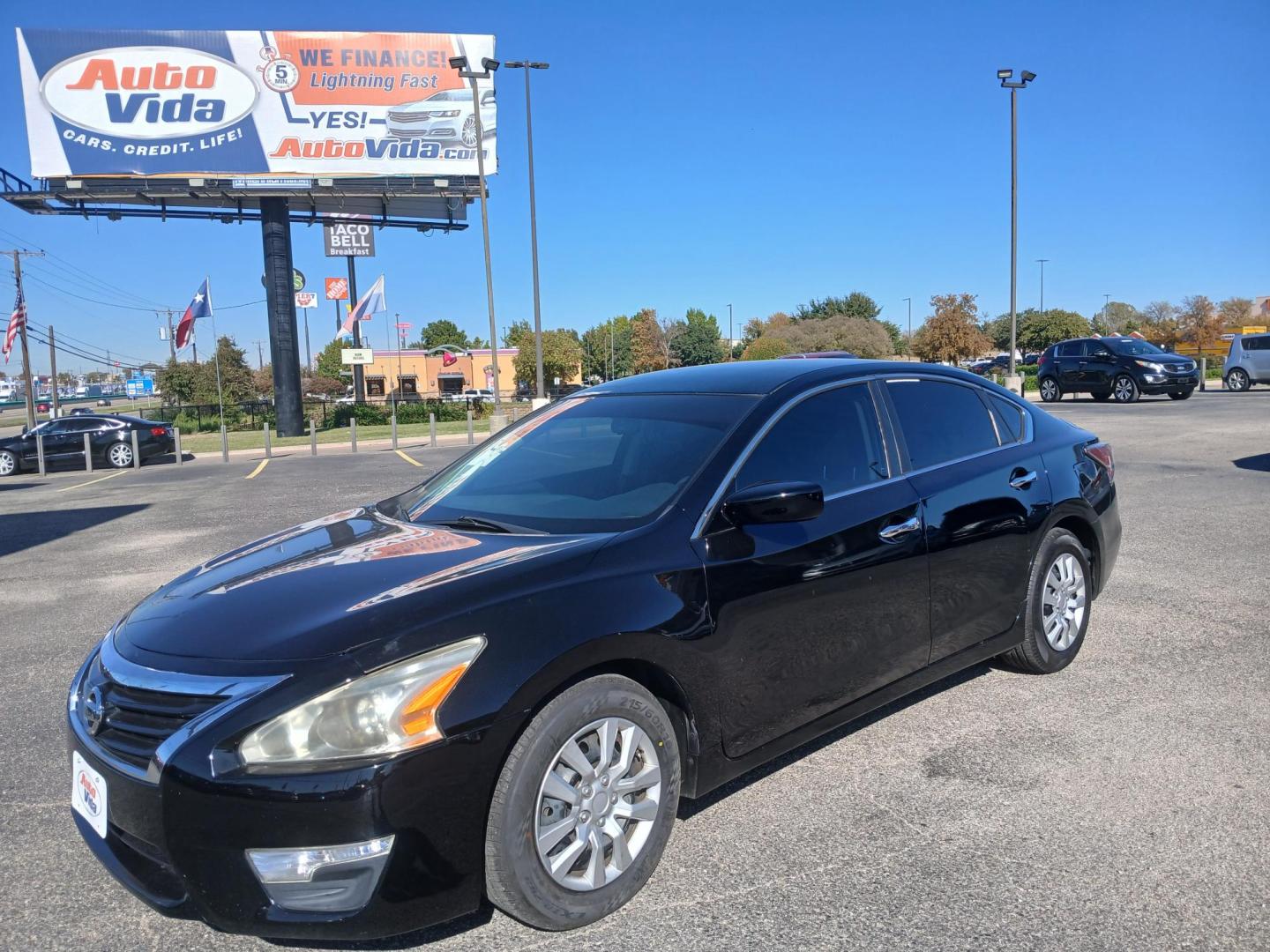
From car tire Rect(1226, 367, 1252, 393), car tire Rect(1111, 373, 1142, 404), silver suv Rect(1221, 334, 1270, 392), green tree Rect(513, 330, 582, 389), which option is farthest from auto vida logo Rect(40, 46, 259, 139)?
green tree Rect(513, 330, 582, 389)

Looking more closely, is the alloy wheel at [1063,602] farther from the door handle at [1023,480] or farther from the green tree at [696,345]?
the green tree at [696,345]

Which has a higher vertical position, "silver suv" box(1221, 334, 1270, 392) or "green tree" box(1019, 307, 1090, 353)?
"green tree" box(1019, 307, 1090, 353)

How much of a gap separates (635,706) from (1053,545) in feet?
8.73

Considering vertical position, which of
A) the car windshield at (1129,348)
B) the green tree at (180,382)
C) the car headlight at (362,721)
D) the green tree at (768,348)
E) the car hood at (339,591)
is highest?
the green tree at (768,348)

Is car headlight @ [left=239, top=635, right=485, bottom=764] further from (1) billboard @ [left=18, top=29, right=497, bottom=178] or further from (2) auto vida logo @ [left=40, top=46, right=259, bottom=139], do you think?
(2) auto vida logo @ [left=40, top=46, right=259, bottom=139]


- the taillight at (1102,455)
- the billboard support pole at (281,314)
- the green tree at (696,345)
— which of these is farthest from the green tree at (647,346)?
the taillight at (1102,455)

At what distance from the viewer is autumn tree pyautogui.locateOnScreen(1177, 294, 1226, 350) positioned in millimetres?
63500

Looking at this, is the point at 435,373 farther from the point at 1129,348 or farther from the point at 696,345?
the point at 1129,348

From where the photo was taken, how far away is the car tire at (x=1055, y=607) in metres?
4.37

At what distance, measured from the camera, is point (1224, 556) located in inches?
280

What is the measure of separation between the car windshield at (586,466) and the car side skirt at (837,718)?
83 cm

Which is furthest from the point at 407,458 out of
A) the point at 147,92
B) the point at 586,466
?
the point at 147,92

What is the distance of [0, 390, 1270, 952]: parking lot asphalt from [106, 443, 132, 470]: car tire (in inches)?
730

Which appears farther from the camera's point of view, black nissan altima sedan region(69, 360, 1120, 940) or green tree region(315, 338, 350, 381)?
green tree region(315, 338, 350, 381)
